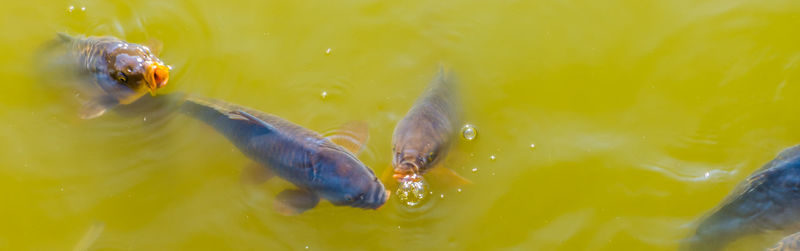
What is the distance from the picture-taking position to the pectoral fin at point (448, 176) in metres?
3.89

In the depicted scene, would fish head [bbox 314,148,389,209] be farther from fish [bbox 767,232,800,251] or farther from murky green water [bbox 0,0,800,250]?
fish [bbox 767,232,800,251]

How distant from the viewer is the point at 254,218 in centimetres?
395

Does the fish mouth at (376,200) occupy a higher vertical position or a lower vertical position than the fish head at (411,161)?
lower

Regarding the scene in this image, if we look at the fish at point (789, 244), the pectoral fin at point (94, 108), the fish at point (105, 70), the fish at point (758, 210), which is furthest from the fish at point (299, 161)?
the fish at point (789, 244)

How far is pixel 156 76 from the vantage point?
4.21 m

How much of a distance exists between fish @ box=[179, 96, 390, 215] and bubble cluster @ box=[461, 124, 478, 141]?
72 centimetres

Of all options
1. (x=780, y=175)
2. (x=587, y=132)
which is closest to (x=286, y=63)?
(x=587, y=132)

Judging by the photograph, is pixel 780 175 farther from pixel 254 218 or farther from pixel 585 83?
pixel 254 218

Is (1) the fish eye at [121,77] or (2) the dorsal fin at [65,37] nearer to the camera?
(1) the fish eye at [121,77]

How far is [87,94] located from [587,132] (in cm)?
356

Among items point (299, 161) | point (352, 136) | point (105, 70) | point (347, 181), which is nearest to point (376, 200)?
point (347, 181)

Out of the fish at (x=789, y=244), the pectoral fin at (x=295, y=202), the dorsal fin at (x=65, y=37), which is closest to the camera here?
the fish at (x=789, y=244)

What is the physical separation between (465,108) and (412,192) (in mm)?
786

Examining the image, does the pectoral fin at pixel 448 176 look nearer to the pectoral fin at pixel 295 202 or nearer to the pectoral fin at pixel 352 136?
the pectoral fin at pixel 352 136
